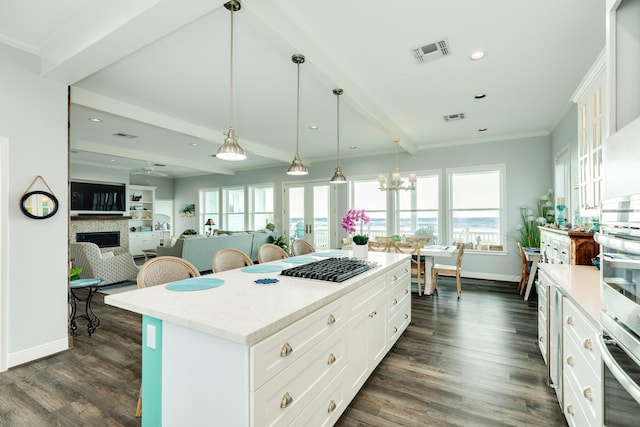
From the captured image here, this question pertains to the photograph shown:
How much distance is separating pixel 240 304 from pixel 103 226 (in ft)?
29.7

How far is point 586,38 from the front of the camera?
269 centimetres

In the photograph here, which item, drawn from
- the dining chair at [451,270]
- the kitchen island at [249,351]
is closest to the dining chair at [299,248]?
the kitchen island at [249,351]

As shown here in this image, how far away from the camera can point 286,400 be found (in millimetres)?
1324

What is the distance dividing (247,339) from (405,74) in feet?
10.6

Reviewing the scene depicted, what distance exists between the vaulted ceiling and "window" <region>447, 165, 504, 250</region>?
1.14 meters

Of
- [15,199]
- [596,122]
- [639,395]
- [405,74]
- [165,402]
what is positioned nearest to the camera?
[639,395]

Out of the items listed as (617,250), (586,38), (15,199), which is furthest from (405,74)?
(15,199)

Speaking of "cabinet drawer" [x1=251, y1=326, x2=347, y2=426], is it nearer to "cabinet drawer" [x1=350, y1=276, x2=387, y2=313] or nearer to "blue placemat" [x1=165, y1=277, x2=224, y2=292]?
"cabinet drawer" [x1=350, y1=276, x2=387, y2=313]

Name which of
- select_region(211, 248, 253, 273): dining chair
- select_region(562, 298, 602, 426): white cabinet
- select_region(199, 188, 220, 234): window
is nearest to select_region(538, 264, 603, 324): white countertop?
select_region(562, 298, 602, 426): white cabinet

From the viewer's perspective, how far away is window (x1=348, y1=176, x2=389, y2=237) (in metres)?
7.27

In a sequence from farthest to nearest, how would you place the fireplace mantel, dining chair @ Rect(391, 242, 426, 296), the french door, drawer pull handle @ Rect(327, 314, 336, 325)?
the french door, the fireplace mantel, dining chair @ Rect(391, 242, 426, 296), drawer pull handle @ Rect(327, 314, 336, 325)

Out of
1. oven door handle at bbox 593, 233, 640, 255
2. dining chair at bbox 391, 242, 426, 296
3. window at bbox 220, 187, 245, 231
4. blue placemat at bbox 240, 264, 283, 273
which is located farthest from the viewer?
window at bbox 220, 187, 245, 231

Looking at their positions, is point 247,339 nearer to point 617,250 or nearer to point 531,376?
point 617,250

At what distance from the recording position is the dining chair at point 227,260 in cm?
264
